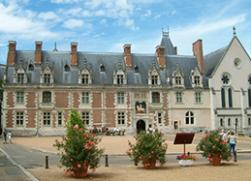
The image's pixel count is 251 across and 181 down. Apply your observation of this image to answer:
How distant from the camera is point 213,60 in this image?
57.3m

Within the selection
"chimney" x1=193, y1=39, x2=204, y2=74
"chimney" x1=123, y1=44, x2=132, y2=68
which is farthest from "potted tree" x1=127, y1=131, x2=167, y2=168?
"chimney" x1=193, y1=39, x2=204, y2=74

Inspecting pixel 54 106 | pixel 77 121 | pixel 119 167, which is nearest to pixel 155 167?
pixel 119 167

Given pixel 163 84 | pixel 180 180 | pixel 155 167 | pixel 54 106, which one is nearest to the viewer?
pixel 180 180

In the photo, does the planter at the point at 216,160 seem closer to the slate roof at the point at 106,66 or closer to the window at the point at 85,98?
the window at the point at 85,98

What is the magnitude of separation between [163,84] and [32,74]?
1734 cm

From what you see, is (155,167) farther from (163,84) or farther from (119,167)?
(163,84)

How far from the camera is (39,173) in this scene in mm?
15156

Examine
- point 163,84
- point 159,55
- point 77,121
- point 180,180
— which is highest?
point 159,55

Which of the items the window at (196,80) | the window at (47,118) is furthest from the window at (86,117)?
the window at (196,80)

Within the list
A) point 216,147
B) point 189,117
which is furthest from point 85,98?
point 216,147

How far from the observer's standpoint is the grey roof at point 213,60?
55.5m

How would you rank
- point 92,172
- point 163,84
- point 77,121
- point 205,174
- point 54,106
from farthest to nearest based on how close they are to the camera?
1. point 163,84
2. point 54,106
3. point 77,121
4. point 92,172
5. point 205,174

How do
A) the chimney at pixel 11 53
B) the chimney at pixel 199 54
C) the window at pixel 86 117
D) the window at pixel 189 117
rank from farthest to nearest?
1. the chimney at pixel 199 54
2. the window at pixel 189 117
3. the window at pixel 86 117
4. the chimney at pixel 11 53

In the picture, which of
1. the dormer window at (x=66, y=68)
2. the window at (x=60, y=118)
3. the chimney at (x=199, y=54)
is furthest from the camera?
the chimney at (x=199, y=54)
